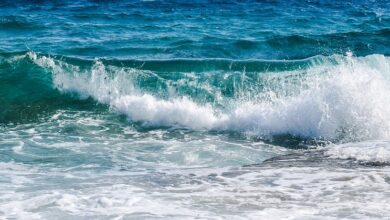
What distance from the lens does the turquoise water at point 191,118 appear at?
613cm

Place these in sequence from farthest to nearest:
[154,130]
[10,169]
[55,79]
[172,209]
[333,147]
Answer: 1. [55,79]
2. [154,130]
3. [333,147]
4. [10,169]
5. [172,209]

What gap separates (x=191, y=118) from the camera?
1068 centimetres

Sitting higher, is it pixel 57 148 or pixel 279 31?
pixel 279 31

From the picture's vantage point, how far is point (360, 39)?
17.8m

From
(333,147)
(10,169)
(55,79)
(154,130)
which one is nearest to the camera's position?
(10,169)

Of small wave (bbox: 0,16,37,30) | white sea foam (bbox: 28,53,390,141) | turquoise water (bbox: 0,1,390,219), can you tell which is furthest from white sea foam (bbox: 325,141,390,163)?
small wave (bbox: 0,16,37,30)

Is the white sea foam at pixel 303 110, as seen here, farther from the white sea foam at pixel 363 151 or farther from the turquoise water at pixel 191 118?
the white sea foam at pixel 363 151

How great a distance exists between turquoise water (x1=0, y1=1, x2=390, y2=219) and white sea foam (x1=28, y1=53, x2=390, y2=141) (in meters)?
0.03

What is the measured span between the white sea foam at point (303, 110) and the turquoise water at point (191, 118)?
0.03m

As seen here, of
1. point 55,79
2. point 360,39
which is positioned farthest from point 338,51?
point 55,79

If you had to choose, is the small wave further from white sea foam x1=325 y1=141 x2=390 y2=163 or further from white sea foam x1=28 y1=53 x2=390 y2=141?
white sea foam x1=325 y1=141 x2=390 y2=163

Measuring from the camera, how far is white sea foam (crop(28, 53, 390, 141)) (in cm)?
966

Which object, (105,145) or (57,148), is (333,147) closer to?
(105,145)

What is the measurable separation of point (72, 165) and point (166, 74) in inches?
239
